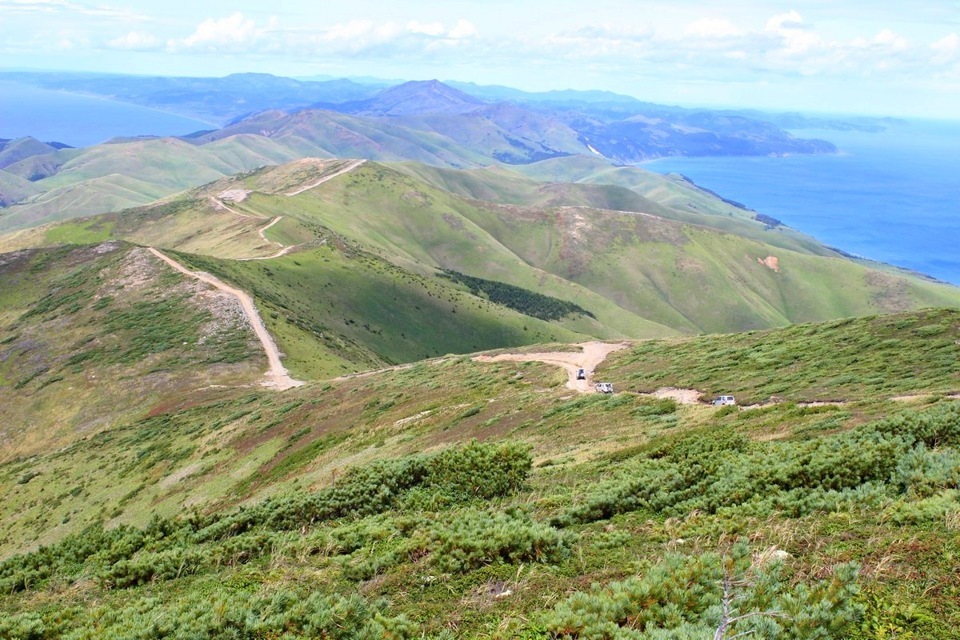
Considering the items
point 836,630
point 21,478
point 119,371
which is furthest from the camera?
point 119,371

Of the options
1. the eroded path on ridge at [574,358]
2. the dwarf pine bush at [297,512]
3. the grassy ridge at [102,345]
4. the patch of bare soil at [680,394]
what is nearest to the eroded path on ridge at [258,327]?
the grassy ridge at [102,345]

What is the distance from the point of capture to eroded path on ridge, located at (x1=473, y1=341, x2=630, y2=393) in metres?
48.9

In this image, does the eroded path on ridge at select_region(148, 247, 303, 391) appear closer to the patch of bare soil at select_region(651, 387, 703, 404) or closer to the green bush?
the patch of bare soil at select_region(651, 387, 703, 404)

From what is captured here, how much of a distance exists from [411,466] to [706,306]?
640ft

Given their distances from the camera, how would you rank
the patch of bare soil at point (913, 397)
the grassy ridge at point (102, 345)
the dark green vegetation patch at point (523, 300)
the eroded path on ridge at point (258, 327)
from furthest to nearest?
the dark green vegetation patch at point (523, 300) → the eroded path on ridge at point (258, 327) → the grassy ridge at point (102, 345) → the patch of bare soil at point (913, 397)

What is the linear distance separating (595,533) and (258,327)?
227 feet

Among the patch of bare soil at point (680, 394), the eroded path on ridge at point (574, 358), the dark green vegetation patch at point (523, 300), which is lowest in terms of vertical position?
the dark green vegetation patch at point (523, 300)

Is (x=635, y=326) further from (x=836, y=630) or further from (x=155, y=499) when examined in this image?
(x=836, y=630)

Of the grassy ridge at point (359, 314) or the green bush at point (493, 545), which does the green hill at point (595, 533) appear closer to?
the green bush at point (493, 545)

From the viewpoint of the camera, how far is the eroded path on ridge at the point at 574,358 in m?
48.9

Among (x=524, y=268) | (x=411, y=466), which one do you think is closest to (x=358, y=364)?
(x=411, y=466)

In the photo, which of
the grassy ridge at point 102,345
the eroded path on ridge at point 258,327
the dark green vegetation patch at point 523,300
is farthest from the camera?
the dark green vegetation patch at point 523,300

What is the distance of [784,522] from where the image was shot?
507 inches

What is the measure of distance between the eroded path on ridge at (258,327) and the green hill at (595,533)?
2752cm
